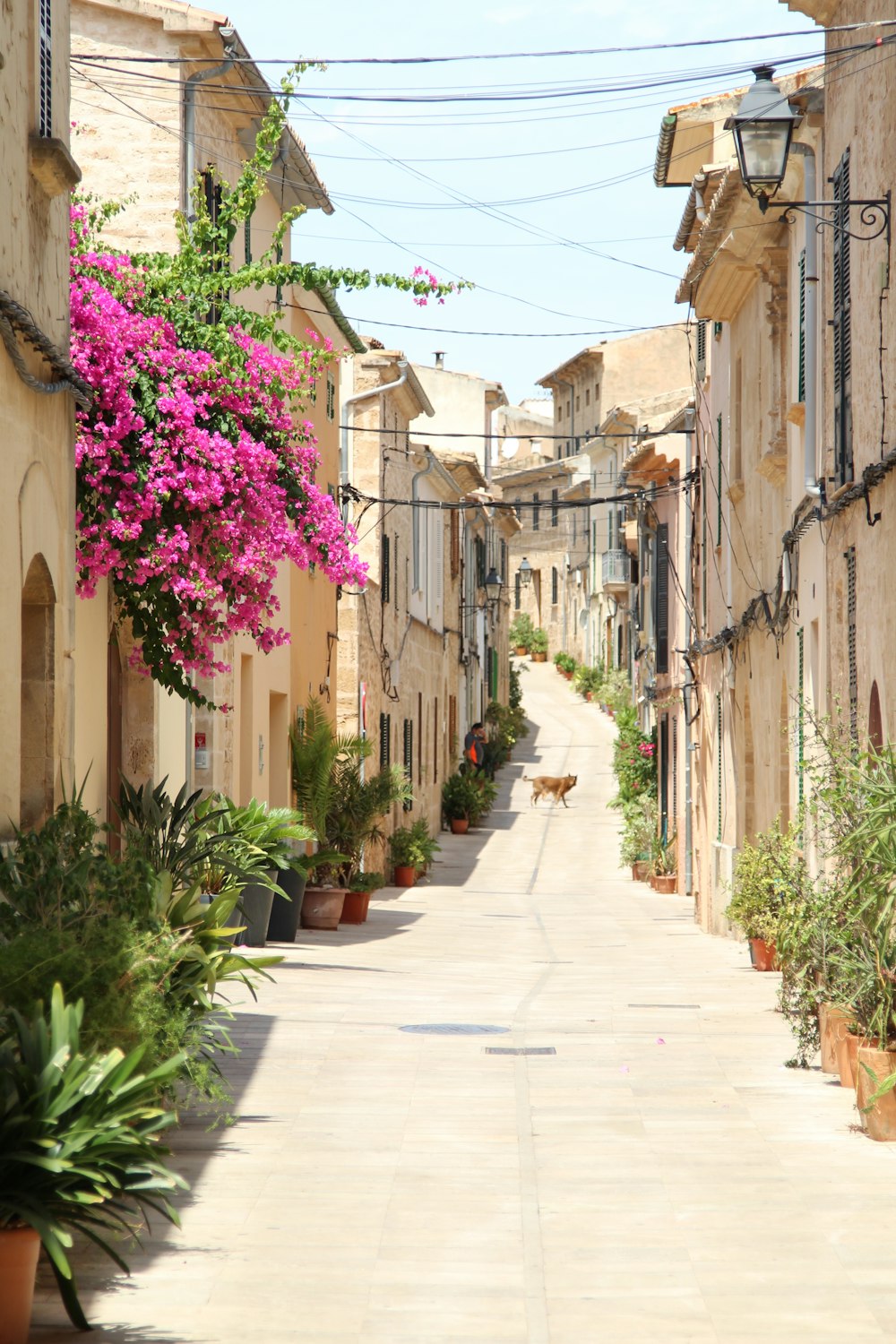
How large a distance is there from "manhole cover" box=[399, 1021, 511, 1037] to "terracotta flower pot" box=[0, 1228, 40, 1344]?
21.0 ft

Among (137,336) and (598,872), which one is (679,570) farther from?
(137,336)

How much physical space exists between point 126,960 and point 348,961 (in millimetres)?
9309

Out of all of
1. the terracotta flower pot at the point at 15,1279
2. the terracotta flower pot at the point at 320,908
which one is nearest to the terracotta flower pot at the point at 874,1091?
the terracotta flower pot at the point at 15,1279

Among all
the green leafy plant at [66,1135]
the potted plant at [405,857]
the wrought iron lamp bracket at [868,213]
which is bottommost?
the potted plant at [405,857]

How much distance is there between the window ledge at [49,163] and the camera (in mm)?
8602

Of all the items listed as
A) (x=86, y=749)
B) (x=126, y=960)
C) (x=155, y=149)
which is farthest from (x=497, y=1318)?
(x=155, y=149)

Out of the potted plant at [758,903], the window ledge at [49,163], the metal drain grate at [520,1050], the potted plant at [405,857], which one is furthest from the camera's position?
the potted plant at [405,857]

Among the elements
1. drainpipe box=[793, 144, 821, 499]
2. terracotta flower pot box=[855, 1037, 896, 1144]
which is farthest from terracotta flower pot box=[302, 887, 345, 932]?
terracotta flower pot box=[855, 1037, 896, 1144]

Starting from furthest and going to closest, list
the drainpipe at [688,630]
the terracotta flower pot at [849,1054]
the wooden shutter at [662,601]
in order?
the wooden shutter at [662,601] → the drainpipe at [688,630] → the terracotta flower pot at [849,1054]

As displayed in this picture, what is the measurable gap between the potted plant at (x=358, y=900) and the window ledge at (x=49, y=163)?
12231 millimetres

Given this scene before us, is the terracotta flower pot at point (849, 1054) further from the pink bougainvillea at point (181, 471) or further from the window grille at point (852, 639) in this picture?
the pink bougainvillea at point (181, 471)

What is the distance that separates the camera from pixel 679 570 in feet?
91.6

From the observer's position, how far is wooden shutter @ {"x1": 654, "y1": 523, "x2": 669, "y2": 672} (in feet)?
98.3

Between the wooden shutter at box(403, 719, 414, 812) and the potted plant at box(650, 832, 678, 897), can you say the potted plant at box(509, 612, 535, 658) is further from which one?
the potted plant at box(650, 832, 678, 897)
